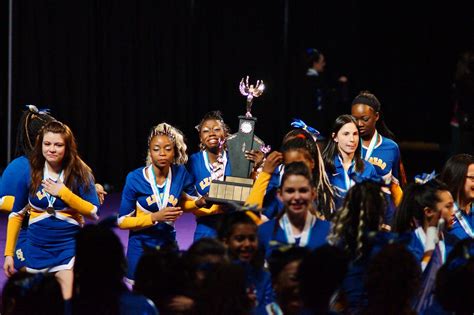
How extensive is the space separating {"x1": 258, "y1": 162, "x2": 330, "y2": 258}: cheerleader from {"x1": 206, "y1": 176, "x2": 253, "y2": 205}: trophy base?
1364 millimetres

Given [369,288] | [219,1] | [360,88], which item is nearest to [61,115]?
[219,1]

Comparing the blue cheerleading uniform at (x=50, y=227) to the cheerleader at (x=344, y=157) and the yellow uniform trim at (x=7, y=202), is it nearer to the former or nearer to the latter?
the yellow uniform trim at (x=7, y=202)

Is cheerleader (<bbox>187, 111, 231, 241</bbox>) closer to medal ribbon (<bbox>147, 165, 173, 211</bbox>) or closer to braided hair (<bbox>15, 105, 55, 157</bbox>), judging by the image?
medal ribbon (<bbox>147, 165, 173, 211</bbox>)

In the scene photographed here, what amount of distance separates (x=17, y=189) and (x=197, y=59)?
788 cm

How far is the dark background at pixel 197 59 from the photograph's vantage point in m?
12.7

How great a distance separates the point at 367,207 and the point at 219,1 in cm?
942

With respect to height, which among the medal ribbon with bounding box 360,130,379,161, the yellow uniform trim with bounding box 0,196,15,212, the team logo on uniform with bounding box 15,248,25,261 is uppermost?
the medal ribbon with bounding box 360,130,379,161

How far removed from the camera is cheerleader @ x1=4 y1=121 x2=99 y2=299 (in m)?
6.60

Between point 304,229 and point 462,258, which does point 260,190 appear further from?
point 462,258

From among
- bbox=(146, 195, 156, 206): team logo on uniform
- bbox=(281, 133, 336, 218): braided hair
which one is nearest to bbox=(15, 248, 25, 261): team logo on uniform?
bbox=(146, 195, 156, 206): team logo on uniform

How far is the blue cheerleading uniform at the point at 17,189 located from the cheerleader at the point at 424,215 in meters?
2.44

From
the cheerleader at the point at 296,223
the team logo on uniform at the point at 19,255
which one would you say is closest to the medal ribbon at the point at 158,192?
the team logo on uniform at the point at 19,255

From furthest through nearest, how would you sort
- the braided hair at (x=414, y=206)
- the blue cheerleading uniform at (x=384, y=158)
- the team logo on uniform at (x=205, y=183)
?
the blue cheerleading uniform at (x=384, y=158)
the team logo on uniform at (x=205, y=183)
the braided hair at (x=414, y=206)

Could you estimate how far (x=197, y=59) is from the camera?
47.2ft
